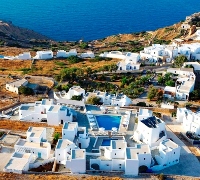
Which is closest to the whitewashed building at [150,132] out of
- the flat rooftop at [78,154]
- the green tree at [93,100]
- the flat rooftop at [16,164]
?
the flat rooftop at [78,154]

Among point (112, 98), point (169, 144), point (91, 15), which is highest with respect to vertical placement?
point (91, 15)

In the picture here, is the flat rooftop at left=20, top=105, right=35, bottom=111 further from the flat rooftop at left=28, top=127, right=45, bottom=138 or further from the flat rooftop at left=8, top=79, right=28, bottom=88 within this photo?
the flat rooftop at left=8, top=79, right=28, bottom=88

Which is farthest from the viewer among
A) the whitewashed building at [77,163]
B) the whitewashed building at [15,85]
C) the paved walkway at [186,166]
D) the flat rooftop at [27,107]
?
the whitewashed building at [15,85]

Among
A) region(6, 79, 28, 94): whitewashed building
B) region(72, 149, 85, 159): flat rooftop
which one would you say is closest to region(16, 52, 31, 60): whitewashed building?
region(6, 79, 28, 94): whitewashed building

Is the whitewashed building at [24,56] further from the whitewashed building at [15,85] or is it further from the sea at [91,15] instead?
the sea at [91,15]

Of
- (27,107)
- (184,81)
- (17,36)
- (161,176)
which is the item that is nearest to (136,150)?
(161,176)

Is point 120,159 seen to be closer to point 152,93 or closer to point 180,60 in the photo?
point 152,93
